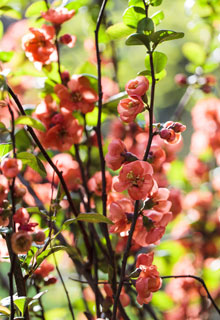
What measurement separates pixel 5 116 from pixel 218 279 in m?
0.71

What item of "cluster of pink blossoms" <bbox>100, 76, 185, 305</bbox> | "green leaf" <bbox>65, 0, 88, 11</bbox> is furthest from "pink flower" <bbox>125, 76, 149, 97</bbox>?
"green leaf" <bbox>65, 0, 88, 11</bbox>

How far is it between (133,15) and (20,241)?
0.36 metres

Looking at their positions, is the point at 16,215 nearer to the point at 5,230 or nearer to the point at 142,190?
the point at 5,230

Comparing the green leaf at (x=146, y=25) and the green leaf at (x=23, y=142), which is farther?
the green leaf at (x=23, y=142)

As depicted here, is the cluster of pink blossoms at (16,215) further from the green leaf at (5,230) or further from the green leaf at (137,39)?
the green leaf at (137,39)

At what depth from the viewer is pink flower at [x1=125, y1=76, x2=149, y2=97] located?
0.59 m

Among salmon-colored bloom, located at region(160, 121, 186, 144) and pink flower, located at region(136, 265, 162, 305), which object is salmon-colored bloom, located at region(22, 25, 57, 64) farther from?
pink flower, located at region(136, 265, 162, 305)

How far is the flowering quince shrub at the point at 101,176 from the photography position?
0.58 metres

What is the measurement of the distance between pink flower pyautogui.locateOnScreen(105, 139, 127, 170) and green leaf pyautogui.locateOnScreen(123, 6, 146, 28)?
6.9 inches

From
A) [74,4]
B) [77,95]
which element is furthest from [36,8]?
[77,95]

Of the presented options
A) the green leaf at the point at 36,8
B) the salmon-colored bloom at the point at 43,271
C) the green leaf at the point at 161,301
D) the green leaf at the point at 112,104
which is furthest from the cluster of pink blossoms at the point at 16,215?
the green leaf at the point at 161,301

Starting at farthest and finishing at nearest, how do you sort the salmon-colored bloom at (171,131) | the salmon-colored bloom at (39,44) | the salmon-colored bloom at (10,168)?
the salmon-colored bloom at (39,44)
the salmon-colored bloom at (171,131)
the salmon-colored bloom at (10,168)

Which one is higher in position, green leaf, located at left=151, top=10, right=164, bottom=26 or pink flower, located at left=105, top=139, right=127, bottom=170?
green leaf, located at left=151, top=10, right=164, bottom=26

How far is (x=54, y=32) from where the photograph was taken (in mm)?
824
